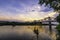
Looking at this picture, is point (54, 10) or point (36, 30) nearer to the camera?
point (54, 10)

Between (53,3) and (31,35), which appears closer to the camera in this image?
(53,3)

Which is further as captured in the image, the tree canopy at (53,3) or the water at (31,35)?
the water at (31,35)

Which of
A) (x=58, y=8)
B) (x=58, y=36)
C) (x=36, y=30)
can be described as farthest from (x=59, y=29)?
(x=36, y=30)

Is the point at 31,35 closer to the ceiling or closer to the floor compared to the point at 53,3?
closer to the floor

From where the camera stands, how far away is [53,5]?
31.9 ft

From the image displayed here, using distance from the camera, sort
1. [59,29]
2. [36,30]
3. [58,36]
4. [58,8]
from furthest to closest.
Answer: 1. [36,30]
2. [58,8]
3. [58,36]
4. [59,29]

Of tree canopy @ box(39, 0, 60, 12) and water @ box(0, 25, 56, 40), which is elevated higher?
tree canopy @ box(39, 0, 60, 12)

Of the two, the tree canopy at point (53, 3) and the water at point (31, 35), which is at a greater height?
the tree canopy at point (53, 3)

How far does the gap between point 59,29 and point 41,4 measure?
2832 mm

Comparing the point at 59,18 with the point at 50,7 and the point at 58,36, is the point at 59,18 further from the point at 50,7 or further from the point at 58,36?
the point at 50,7

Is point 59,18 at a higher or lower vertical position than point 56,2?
lower

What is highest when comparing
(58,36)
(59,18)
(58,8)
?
(58,8)

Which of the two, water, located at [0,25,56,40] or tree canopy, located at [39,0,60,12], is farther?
water, located at [0,25,56,40]

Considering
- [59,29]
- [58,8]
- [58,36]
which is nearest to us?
[59,29]
